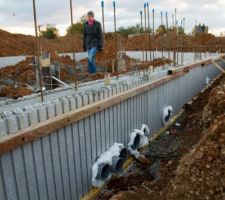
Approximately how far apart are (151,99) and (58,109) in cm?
365

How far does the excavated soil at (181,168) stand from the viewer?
11.5ft

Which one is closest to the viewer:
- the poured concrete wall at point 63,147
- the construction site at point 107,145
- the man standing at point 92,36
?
the poured concrete wall at point 63,147

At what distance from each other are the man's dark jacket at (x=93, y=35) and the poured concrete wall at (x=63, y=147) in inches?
122

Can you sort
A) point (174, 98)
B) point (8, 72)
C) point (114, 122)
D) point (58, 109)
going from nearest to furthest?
point (58, 109) < point (114, 122) < point (174, 98) < point (8, 72)

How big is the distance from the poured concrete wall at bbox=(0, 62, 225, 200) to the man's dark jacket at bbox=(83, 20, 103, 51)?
3086 mm

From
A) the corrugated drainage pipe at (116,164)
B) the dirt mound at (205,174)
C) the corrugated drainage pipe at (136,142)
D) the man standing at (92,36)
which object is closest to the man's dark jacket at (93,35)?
the man standing at (92,36)

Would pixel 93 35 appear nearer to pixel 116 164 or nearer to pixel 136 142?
pixel 136 142

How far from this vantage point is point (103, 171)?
4855 millimetres

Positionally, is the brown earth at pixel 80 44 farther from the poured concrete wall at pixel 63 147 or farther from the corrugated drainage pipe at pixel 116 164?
the corrugated drainage pipe at pixel 116 164

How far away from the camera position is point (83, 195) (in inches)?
180

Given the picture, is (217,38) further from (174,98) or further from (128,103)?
(128,103)

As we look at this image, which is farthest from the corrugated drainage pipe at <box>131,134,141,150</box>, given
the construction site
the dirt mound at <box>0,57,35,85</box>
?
the dirt mound at <box>0,57,35,85</box>

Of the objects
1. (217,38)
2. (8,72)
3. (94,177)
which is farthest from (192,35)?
(94,177)

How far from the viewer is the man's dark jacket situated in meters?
9.10
